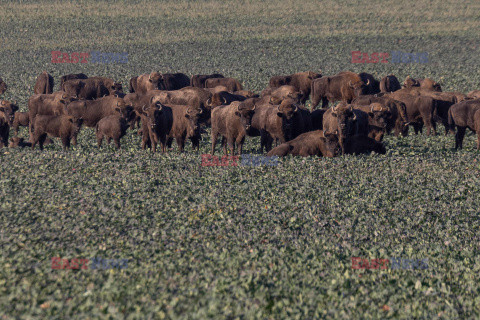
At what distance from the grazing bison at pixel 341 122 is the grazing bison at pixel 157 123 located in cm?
586

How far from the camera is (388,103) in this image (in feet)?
83.0

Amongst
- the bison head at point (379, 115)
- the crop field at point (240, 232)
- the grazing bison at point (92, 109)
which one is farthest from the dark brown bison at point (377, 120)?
the grazing bison at point (92, 109)

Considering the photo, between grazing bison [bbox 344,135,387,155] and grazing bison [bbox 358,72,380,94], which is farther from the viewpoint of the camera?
grazing bison [bbox 358,72,380,94]

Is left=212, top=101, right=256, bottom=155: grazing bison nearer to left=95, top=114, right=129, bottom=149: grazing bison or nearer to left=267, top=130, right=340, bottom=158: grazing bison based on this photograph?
left=267, top=130, right=340, bottom=158: grazing bison

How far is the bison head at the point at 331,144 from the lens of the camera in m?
19.5

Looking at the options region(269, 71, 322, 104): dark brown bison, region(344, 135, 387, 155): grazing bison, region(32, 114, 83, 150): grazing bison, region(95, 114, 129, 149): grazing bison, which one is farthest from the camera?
region(269, 71, 322, 104): dark brown bison

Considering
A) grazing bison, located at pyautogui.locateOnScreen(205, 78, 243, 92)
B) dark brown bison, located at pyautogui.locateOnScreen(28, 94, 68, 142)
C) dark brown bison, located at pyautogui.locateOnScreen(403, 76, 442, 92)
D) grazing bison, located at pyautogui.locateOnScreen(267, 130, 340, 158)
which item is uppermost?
dark brown bison, located at pyautogui.locateOnScreen(28, 94, 68, 142)

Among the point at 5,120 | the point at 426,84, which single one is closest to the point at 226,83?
the point at 426,84

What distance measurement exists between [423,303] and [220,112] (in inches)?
563

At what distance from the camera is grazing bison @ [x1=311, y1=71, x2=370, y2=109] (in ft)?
105

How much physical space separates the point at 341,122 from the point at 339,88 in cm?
1290

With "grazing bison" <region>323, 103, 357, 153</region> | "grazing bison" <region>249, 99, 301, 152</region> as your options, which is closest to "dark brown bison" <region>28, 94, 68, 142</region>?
"grazing bison" <region>249, 99, 301, 152</region>

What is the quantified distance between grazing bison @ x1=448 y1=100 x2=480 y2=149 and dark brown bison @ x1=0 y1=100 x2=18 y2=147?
1732cm

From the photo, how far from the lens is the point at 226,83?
118 ft
